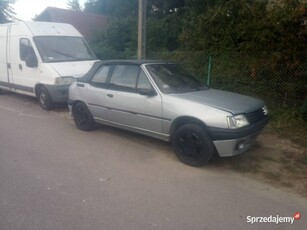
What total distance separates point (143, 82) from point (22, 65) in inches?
217

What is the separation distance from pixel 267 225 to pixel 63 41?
26.5 feet

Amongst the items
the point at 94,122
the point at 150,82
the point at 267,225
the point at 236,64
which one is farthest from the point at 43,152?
the point at 236,64

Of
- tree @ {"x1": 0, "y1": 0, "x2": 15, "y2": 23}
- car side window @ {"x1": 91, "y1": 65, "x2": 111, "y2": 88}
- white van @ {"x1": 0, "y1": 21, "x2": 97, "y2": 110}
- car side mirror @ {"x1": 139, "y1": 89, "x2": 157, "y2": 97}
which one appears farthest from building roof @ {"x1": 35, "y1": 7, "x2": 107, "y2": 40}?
car side mirror @ {"x1": 139, "y1": 89, "x2": 157, "y2": 97}

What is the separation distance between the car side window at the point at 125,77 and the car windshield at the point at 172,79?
30 cm

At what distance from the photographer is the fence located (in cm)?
796

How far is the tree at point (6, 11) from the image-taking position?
2694cm

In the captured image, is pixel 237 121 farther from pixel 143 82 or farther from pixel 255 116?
pixel 143 82

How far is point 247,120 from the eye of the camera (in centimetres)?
495

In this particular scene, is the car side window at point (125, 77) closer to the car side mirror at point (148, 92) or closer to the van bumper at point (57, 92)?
the car side mirror at point (148, 92)

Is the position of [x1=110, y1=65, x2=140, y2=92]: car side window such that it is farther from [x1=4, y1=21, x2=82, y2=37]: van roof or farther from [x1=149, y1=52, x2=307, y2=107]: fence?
[x1=4, y1=21, x2=82, y2=37]: van roof

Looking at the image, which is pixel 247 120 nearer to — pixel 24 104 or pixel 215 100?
pixel 215 100

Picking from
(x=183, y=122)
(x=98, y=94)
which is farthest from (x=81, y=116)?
(x=183, y=122)

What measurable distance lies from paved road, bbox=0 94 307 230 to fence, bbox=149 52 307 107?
3831mm

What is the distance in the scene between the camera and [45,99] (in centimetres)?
890
